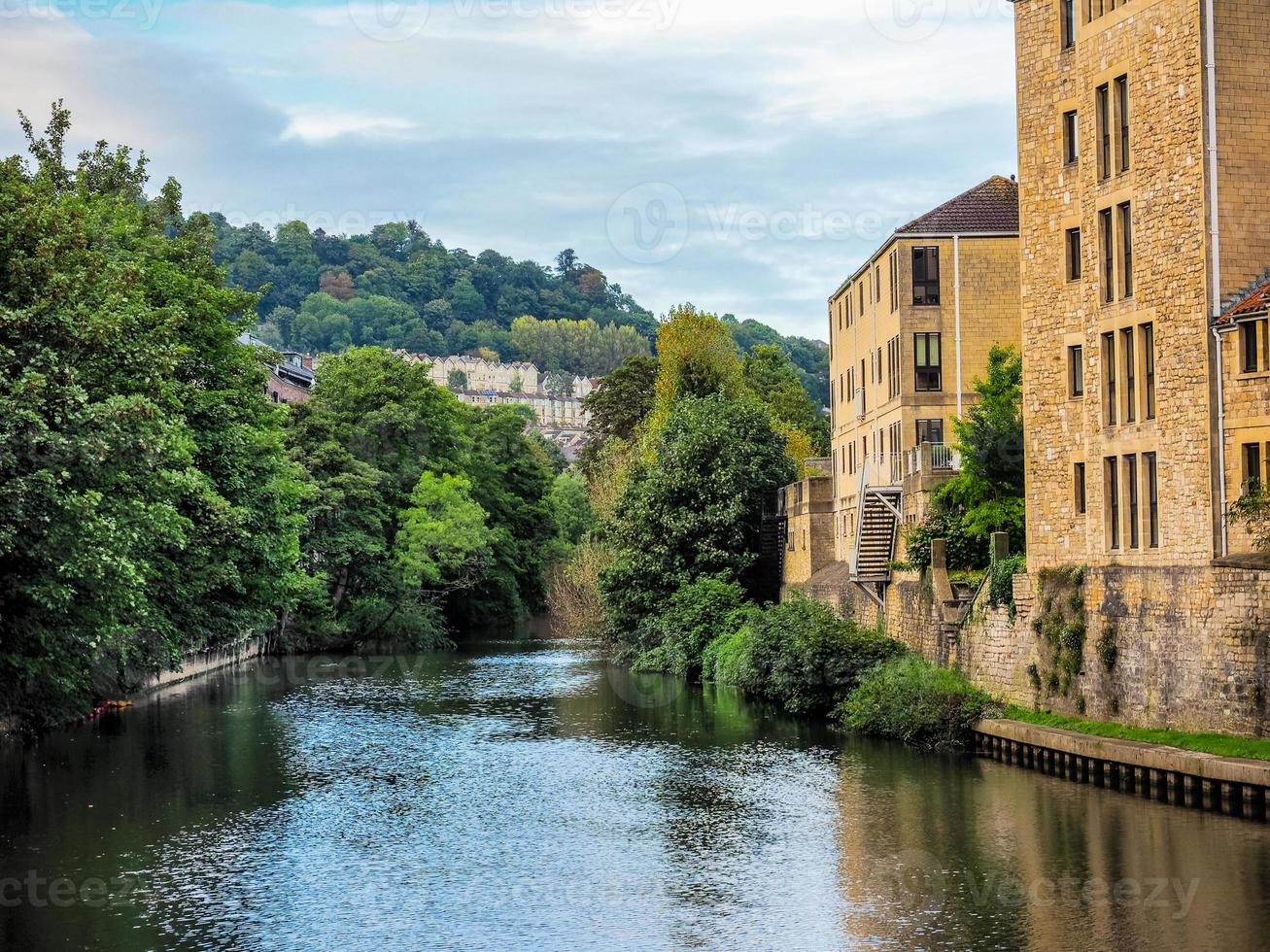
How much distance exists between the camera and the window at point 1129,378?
35062 millimetres

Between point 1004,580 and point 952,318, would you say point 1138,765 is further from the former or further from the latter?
point 952,318

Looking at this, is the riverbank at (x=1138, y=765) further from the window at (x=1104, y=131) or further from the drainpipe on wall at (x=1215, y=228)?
the window at (x=1104, y=131)

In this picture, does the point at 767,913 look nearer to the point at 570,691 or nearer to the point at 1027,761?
the point at 1027,761

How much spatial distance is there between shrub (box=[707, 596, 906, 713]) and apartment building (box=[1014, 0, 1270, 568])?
26.6 feet

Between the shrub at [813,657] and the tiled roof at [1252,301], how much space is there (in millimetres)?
16812

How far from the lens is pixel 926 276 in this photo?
54438 mm

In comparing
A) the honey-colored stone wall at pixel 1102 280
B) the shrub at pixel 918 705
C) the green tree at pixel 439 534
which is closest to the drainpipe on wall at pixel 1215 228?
the honey-colored stone wall at pixel 1102 280

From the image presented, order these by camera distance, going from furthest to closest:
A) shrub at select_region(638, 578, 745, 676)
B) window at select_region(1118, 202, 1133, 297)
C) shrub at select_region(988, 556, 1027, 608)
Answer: shrub at select_region(638, 578, 745, 676) < shrub at select_region(988, 556, 1027, 608) < window at select_region(1118, 202, 1133, 297)

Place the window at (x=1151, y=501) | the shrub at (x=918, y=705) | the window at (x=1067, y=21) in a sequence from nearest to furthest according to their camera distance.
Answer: the window at (x=1151, y=501) → the window at (x=1067, y=21) → the shrub at (x=918, y=705)

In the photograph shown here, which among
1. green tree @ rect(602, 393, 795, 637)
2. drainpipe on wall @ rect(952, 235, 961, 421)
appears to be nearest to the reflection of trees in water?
drainpipe on wall @ rect(952, 235, 961, 421)

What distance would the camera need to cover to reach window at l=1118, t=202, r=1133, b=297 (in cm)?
3525

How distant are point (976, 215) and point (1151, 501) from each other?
22.5 meters

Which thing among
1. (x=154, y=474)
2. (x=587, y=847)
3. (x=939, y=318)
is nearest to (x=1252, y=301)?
(x=587, y=847)

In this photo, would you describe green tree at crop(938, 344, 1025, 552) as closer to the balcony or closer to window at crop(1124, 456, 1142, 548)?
the balcony
